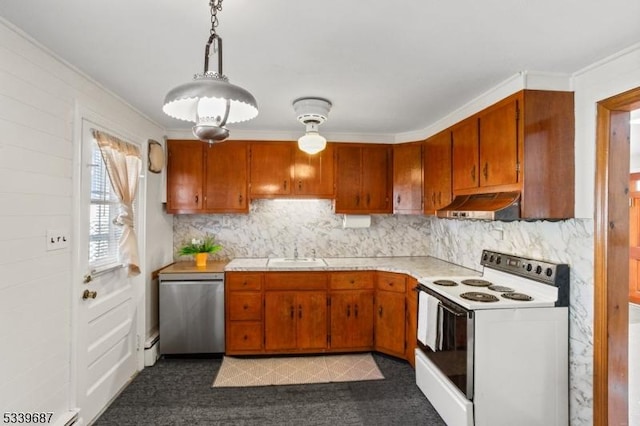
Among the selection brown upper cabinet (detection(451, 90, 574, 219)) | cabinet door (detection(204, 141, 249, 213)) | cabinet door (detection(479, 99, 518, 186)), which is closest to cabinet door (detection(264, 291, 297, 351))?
cabinet door (detection(204, 141, 249, 213))

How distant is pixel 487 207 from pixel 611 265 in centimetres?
73

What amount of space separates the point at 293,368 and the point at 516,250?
2.15 meters

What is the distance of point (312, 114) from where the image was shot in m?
2.66

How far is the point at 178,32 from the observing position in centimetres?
166

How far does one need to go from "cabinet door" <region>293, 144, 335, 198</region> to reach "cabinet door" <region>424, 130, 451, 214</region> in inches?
39.3

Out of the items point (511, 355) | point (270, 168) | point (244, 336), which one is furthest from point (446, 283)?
point (270, 168)

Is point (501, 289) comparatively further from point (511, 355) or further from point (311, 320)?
point (311, 320)

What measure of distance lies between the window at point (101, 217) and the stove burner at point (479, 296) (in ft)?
8.31

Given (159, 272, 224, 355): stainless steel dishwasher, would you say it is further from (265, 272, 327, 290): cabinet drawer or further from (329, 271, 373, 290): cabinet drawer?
(329, 271, 373, 290): cabinet drawer

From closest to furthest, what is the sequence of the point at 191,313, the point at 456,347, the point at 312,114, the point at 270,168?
the point at 456,347, the point at 312,114, the point at 191,313, the point at 270,168

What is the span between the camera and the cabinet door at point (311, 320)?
3312 millimetres

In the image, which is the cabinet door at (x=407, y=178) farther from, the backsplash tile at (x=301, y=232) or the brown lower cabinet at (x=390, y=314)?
the brown lower cabinet at (x=390, y=314)

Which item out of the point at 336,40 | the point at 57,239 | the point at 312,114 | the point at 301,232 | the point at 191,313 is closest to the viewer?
the point at 336,40

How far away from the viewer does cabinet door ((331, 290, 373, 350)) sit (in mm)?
3346
